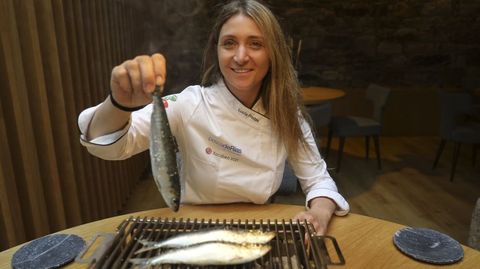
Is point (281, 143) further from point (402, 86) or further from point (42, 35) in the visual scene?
point (402, 86)

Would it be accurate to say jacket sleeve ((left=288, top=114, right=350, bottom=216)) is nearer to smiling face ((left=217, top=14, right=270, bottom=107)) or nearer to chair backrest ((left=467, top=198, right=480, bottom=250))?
smiling face ((left=217, top=14, right=270, bottom=107))

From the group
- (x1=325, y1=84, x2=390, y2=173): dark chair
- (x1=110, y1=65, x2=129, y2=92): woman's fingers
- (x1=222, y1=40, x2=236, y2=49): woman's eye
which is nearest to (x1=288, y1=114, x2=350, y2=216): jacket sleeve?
(x1=222, y1=40, x2=236, y2=49): woman's eye

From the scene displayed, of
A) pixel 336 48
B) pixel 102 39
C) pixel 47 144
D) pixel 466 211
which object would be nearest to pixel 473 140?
pixel 466 211

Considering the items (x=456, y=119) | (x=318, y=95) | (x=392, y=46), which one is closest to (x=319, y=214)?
(x=318, y=95)

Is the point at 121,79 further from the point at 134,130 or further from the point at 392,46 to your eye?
the point at 392,46

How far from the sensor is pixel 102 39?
3123mm

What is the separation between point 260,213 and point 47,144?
1367 mm

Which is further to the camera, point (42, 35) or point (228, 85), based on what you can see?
point (42, 35)

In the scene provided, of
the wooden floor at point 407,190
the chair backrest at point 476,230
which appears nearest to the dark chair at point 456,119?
the wooden floor at point 407,190

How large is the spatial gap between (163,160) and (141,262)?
11.7 inches

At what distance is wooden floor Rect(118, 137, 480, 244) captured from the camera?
3.63m

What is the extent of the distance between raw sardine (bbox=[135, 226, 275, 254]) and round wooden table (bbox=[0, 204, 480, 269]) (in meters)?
0.28

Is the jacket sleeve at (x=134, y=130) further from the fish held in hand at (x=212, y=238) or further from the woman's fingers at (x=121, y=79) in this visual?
the fish held in hand at (x=212, y=238)

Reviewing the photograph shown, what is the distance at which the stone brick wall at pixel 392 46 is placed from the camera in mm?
6156
